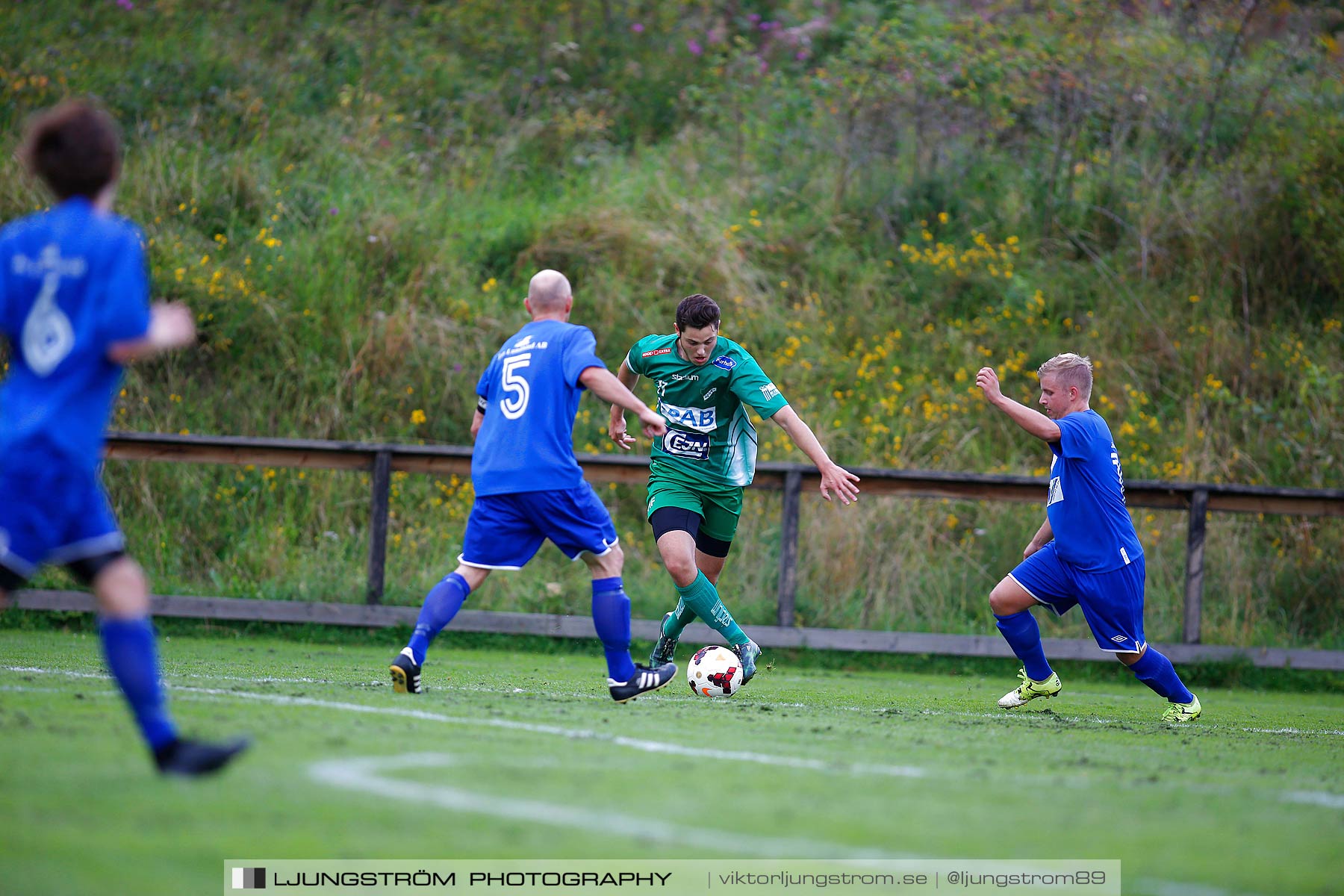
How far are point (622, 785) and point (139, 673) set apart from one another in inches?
55.3

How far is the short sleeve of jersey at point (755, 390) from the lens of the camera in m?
7.26

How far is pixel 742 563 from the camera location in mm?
11250

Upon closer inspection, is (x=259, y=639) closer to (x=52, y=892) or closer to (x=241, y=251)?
(x=241, y=251)

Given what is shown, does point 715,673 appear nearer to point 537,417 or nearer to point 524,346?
point 537,417

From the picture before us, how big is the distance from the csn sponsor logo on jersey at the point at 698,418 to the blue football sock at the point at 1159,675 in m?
2.61

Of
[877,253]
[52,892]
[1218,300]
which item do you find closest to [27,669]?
[52,892]

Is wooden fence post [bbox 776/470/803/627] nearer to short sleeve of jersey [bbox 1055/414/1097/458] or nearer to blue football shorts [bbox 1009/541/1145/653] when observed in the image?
blue football shorts [bbox 1009/541/1145/653]

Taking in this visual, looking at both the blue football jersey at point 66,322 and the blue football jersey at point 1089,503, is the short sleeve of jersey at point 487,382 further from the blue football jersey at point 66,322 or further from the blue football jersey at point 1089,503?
the blue football jersey at point 1089,503

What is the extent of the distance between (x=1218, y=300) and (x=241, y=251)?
1076 centimetres

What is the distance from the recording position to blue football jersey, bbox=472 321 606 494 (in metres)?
6.07

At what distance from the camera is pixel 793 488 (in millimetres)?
10578

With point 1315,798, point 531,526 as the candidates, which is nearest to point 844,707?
point 531,526

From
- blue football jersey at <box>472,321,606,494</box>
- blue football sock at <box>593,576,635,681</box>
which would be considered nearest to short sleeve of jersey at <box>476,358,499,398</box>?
blue football jersey at <box>472,321,606,494</box>

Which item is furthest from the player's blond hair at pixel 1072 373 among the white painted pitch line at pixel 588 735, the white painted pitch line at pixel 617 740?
the white painted pitch line at pixel 588 735
